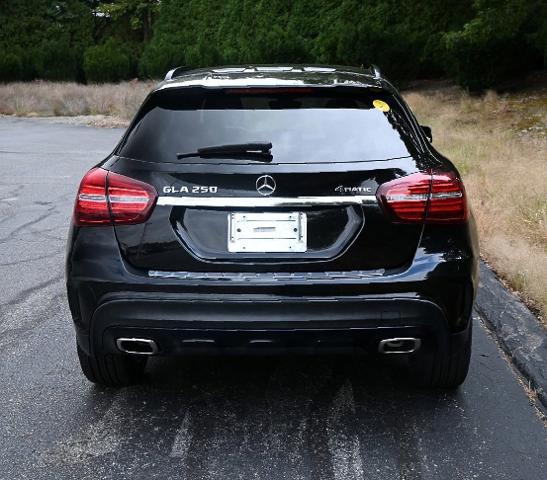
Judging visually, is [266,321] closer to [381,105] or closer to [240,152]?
[240,152]

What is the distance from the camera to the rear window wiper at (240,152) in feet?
11.4

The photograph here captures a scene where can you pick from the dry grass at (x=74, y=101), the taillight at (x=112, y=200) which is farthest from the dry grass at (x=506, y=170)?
the dry grass at (x=74, y=101)

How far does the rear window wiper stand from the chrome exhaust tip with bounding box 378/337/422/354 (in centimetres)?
94

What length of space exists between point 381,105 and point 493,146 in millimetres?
9991

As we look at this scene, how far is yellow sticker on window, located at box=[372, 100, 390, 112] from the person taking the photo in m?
3.83

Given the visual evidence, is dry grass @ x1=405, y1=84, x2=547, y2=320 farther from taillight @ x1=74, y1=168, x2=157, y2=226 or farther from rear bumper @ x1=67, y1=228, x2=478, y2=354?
taillight @ x1=74, y1=168, x2=157, y2=226

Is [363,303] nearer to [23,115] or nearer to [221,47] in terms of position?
[23,115]

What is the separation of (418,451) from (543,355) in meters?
1.32

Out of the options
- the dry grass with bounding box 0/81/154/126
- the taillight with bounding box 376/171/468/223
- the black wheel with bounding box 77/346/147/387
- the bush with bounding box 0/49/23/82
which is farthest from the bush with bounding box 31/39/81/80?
the taillight with bounding box 376/171/468/223

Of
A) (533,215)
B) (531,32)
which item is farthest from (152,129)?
(531,32)

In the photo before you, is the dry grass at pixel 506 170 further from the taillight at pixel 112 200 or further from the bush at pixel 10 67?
the bush at pixel 10 67

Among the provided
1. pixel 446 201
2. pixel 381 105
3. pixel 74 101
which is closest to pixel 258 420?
pixel 446 201

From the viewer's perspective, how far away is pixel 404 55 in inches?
1077

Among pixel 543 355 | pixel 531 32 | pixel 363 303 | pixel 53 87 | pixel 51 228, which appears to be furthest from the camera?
pixel 53 87
